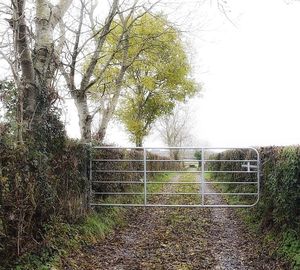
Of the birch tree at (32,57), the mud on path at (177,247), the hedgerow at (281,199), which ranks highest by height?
the birch tree at (32,57)

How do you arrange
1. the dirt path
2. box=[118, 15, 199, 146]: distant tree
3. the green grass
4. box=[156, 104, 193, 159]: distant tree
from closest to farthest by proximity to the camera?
the green grass, the dirt path, box=[118, 15, 199, 146]: distant tree, box=[156, 104, 193, 159]: distant tree

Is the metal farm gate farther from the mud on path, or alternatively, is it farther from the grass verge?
the grass verge

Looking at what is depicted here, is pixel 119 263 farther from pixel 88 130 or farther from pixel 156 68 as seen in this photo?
pixel 156 68

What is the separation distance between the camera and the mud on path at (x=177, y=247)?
6.36 m

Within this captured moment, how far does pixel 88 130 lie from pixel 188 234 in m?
4.50

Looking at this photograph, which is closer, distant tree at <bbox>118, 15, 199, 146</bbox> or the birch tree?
the birch tree

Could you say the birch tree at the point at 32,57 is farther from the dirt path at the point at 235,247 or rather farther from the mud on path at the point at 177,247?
the dirt path at the point at 235,247

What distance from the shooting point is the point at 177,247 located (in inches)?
295

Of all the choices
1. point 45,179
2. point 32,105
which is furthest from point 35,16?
point 45,179

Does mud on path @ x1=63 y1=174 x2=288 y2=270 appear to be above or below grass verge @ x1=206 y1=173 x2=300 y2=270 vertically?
below

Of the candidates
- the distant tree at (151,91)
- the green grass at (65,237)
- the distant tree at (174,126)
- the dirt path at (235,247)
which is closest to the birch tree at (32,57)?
the green grass at (65,237)

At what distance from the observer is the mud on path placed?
6.36 m

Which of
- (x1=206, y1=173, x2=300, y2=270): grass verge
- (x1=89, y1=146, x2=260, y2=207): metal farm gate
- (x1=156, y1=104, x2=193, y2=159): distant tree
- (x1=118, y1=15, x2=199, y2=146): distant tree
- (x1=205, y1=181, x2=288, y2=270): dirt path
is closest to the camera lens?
(x1=206, y1=173, x2=300, y2=270): grass verge

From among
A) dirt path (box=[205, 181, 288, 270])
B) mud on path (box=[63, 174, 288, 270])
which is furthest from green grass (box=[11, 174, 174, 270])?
dirt path (box=[205, 181, 288, 270])
